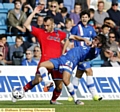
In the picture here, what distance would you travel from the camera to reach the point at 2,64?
17250mm

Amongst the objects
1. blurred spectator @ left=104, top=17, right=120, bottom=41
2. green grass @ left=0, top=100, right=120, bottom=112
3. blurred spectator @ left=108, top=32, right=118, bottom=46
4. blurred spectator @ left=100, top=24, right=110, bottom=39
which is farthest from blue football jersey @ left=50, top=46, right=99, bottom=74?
blurred spectator @ left=104, top=17, right=120, bottom=41

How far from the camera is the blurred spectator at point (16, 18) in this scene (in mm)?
18859

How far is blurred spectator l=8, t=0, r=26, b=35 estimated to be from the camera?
61.9 ft

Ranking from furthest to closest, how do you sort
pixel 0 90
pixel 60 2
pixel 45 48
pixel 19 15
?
1. pixel 60 2
2. pixel 19 15
3. pixel 0 90
4. pixel 45 48

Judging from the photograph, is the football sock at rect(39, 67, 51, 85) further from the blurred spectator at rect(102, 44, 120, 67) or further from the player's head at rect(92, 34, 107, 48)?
the blurred spectator at rect(102, 44, 120, 67)

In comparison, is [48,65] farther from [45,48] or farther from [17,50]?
[17,50]

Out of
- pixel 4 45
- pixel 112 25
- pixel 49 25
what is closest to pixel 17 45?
pixel 4 45

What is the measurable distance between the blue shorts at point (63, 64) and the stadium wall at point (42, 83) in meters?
3.21

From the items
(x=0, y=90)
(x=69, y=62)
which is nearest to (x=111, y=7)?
(x=0, y=90)

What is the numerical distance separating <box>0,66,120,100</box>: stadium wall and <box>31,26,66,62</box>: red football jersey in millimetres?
1971

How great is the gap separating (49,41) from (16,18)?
516cm

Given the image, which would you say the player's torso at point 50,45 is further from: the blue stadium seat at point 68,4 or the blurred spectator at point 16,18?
the blue stadium seat at point 68,4

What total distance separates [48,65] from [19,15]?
633 centimetres

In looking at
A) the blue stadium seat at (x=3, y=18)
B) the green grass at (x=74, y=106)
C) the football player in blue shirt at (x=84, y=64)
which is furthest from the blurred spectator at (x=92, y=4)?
the green grass at (x=74, y=106)
